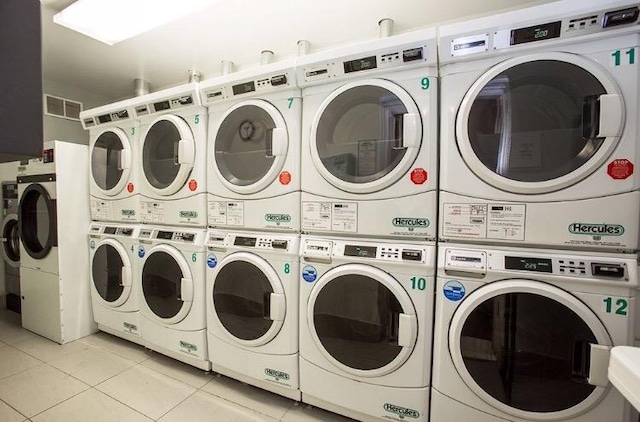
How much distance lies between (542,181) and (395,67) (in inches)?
32.4

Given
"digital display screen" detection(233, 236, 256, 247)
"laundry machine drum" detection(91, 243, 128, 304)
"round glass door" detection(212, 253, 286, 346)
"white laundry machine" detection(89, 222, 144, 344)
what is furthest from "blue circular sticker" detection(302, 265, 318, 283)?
"laundry machine drum" detection(91, 243, 128, 304)

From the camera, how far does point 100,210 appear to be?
230cm

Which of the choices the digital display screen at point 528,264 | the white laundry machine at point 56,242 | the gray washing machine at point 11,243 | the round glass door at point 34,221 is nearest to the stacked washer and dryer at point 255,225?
the digital display screen at point 528,264

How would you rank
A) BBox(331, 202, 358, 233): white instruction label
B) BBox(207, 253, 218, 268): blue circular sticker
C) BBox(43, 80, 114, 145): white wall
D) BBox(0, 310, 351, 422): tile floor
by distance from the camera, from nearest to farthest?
BBox(331, 202, 358, 233): white instruction label → BBox(0, 310, 351, 422): tile floor → BBox(207, 253, 218, 268): blue circular sticker → BBox(43, 80, 114, 145): white wall

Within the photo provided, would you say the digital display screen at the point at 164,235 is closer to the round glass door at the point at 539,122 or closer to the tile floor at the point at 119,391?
the tile floor at the point at 119,391

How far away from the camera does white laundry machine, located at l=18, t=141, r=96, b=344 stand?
2191mm

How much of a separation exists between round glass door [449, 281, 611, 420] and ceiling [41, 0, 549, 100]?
73.0 inches

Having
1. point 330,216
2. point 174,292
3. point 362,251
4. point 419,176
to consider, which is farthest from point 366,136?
point 174,292

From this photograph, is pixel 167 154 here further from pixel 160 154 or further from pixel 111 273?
pixel 111 273

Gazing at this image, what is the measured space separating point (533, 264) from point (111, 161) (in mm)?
3029

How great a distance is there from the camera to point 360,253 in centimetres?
135

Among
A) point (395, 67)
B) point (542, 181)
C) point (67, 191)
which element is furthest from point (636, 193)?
point (67, 191)

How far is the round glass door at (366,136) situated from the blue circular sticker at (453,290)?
0.55 meters

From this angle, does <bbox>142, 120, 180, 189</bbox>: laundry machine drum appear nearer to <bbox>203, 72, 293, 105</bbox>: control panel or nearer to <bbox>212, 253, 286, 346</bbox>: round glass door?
<bbox>203, 72, 293, 105</bbox>: control panel
